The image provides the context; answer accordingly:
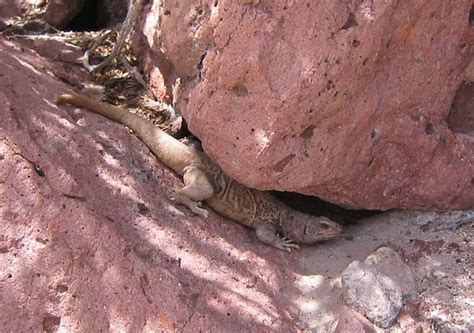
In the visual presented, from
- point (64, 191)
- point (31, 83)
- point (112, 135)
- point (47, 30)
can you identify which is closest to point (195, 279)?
point (64, 191)

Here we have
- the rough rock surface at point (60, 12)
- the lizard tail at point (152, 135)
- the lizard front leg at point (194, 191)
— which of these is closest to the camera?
the lizard front leg at point (194, 191)

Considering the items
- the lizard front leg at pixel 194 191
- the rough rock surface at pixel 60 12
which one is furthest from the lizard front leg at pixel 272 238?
the rough rock surface at pixel 60 12

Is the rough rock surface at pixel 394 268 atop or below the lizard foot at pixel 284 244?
atop

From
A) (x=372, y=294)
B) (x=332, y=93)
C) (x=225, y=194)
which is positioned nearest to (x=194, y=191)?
(x=225, y=194)

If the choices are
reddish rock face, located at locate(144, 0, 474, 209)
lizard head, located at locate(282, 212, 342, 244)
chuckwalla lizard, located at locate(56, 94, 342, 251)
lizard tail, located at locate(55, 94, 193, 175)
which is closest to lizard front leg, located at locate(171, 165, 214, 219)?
chuckwalla lizard, located at locate(56, 94, 342, 251)

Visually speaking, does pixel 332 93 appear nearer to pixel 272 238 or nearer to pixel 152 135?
pixel 272 238

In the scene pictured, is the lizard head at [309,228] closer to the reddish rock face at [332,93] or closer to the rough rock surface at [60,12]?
the reddish rock face at [332,93]

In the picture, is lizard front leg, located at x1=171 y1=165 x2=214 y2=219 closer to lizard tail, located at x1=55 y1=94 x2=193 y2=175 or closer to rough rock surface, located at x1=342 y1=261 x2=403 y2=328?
lizard tail, located at x1=55 y1=94 x2=193 y2=175
